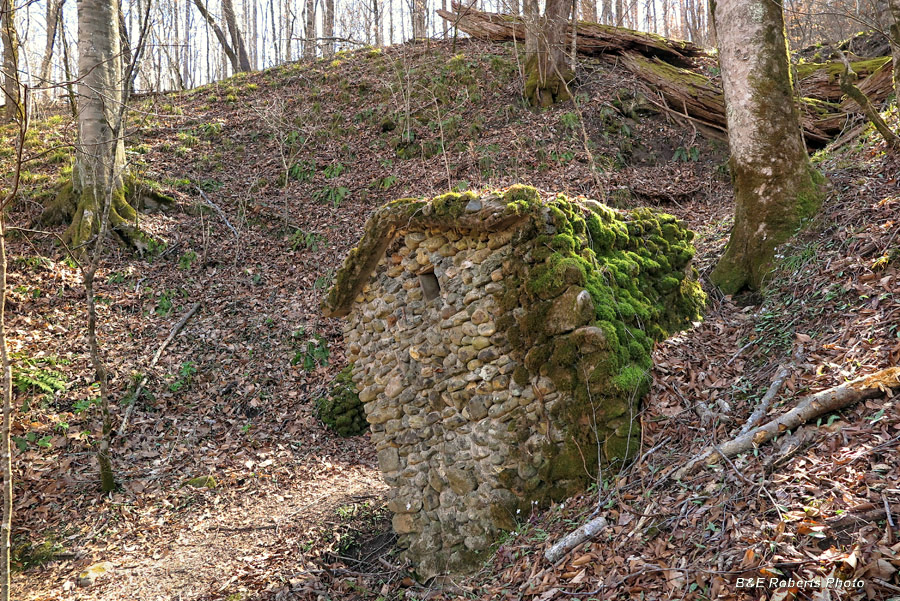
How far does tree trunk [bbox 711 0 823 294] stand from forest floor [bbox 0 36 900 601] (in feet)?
0.91

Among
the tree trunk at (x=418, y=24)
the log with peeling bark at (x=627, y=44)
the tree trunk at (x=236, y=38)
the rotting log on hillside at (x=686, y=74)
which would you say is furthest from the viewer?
the tree trunk at (x=236, y=38)

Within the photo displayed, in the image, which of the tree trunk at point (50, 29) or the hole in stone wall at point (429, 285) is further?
the tree trunk at point (50, 29)

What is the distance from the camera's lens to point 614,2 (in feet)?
78.6

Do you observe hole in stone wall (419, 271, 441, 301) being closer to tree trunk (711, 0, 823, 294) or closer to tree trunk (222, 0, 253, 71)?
tree trunk (711, 0, 823, 294)

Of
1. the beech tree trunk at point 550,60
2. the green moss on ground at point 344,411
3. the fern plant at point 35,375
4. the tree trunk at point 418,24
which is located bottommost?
the green moss on ground at point 344,411

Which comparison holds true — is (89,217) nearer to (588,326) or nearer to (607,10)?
(588,326)

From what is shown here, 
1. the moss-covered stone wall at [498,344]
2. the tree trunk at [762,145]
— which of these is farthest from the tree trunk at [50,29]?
the tree trunk at [762,145]

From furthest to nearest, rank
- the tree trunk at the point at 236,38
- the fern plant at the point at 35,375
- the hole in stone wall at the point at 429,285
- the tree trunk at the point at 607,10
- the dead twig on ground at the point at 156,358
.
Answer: the tree trunk at the point at 607,10 → the tree trunk at the point at 236,38 → the dead twig on ground at the point at 156,358 → the fern plant at the point at 35,375 → the hole in stone wall at the point at 429,285

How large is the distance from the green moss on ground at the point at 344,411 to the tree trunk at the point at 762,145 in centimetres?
550

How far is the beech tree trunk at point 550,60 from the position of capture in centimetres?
1272

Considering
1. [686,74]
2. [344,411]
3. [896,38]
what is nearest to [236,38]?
[686,74]

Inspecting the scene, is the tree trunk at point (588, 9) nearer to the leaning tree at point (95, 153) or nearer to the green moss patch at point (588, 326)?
the leaning tree at point (95, 153)

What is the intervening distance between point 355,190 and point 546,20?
575cm

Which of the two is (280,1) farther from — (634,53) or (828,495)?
(828,495)
